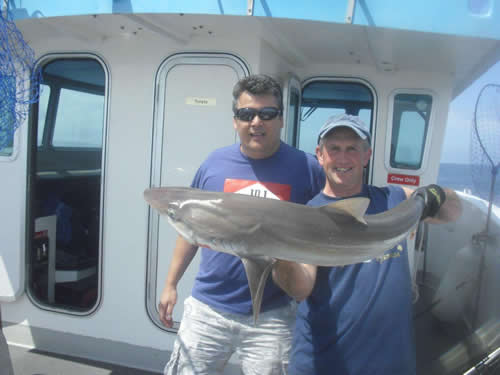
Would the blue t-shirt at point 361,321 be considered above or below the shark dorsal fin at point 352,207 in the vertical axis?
below

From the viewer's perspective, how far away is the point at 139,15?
2.82m

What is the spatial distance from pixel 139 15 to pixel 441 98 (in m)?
3.23

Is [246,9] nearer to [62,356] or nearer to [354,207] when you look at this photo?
[354,207]

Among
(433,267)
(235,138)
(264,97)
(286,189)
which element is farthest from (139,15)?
(433,267)

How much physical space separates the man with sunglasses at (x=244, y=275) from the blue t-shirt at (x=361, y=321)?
361 millimetres

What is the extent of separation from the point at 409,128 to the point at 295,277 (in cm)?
315

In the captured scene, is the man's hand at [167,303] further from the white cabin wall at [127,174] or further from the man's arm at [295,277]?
the white cabin wall at [127,174]

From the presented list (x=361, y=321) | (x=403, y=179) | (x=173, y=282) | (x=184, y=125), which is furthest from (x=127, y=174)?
(x=403, y=179)

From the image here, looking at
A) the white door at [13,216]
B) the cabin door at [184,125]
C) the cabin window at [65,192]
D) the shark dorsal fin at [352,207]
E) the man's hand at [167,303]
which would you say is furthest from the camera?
the cabin window at [65,192]

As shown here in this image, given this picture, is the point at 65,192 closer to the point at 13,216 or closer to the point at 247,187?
the point at 13,216

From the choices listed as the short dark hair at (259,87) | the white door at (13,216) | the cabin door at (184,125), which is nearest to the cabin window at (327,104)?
the cabin door at (184,125)

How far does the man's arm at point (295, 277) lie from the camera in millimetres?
1619

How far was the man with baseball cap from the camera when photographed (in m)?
1.63

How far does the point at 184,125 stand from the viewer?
3287 millimetres
